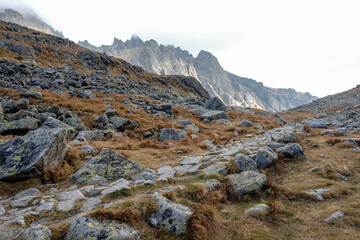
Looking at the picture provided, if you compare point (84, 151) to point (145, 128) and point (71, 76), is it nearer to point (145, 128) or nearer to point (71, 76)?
point (145, 128)

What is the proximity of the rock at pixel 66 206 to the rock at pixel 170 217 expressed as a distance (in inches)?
77.7

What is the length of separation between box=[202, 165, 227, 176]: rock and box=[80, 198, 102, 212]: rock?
3.84 metres

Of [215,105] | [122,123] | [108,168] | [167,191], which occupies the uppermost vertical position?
[215,105]

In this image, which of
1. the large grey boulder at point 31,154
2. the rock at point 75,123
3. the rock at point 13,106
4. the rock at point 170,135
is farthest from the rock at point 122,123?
the large grey boulder at point 31,154

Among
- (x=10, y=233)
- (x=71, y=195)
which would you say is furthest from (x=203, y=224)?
(x=71, y=195)

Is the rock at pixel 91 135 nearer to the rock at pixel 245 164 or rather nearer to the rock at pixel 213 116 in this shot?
the rock at pixel 245 164

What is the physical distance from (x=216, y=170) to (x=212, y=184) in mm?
1285

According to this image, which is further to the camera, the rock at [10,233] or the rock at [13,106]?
the rock at [13,106]

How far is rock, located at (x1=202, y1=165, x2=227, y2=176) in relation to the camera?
697 cm

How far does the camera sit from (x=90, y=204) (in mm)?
4574

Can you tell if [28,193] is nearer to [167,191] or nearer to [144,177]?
[144,177]

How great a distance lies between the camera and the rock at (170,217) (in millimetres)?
3873

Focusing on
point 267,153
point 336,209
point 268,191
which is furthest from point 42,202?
point 267,153

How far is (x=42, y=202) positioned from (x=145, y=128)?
1054cm
